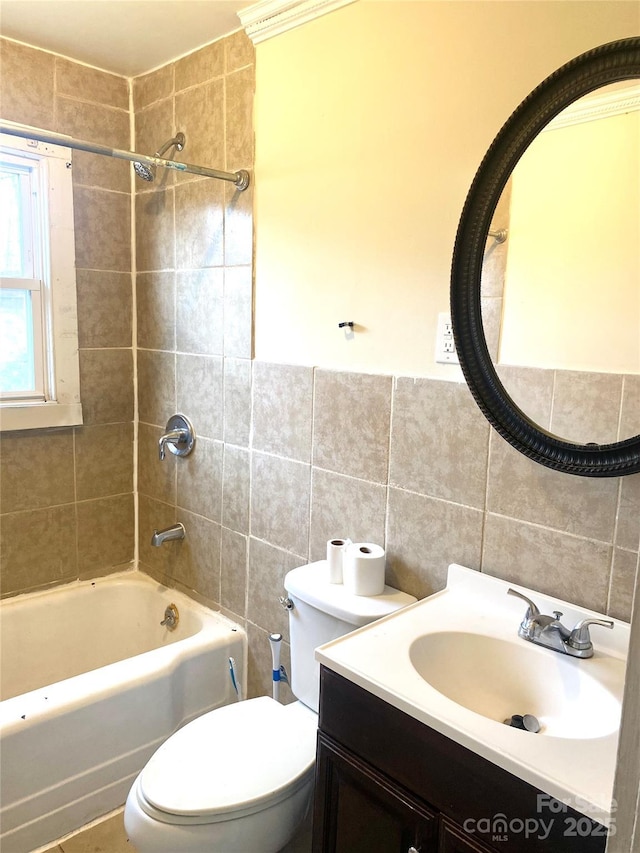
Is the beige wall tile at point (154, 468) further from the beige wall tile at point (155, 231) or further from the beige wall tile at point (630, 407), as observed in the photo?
the beige wall tile at point (630, 407)

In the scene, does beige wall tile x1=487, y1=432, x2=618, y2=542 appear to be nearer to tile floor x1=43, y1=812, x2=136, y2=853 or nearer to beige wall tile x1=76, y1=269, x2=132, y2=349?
tile floor x1=43, y1=812, x2=136, y2=853

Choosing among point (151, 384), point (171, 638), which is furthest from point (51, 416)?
point (171, 638)

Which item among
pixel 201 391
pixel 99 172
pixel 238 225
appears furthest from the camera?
pixel 99 172

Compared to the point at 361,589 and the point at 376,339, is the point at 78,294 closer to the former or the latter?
the point at 376,339

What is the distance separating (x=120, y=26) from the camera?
6.57 ft

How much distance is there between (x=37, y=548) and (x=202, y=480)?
0.73 meters

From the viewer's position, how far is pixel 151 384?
252 centimetres

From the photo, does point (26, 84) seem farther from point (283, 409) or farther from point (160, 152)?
point (283, 409)

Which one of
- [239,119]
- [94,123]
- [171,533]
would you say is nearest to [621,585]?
[171,533]

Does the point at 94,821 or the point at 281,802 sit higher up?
the point at 281,802

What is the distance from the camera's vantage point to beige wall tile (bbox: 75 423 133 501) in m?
2.48

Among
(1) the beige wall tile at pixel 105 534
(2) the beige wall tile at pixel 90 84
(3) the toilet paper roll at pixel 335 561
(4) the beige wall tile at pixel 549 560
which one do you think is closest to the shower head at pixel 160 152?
(2) the beige wall tile at pixel 90 84

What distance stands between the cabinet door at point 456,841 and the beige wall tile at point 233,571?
3.94ft

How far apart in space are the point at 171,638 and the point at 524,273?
1.89 meters
